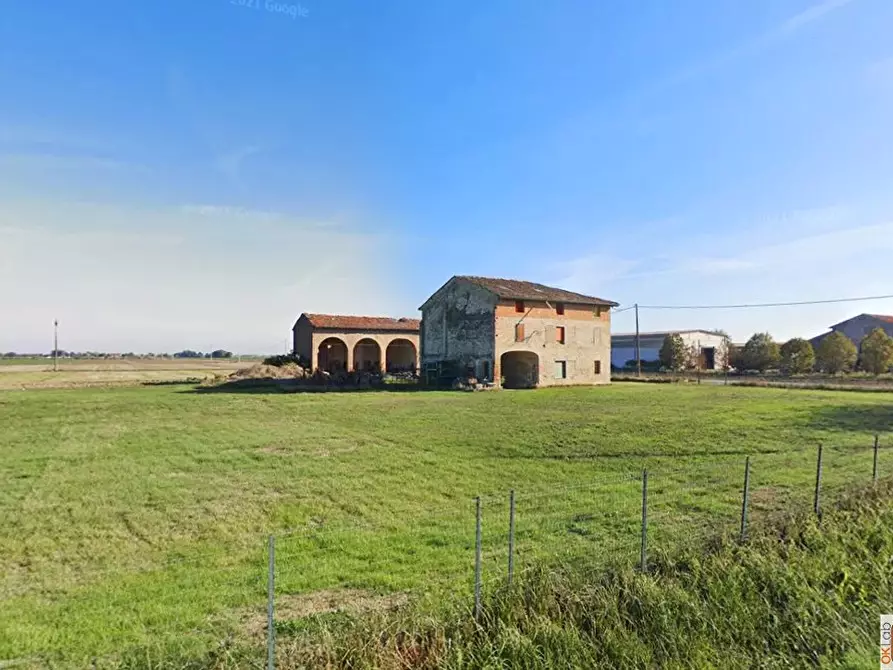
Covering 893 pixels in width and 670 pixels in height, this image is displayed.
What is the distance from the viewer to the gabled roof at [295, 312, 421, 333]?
47.6m

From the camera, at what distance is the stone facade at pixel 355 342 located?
156 ft

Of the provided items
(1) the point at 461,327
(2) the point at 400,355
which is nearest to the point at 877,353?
(1) the point at 461,327

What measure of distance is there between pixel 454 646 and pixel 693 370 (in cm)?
6146

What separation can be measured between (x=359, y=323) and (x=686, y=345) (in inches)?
1481

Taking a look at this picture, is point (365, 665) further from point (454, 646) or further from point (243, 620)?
point (243, 620)

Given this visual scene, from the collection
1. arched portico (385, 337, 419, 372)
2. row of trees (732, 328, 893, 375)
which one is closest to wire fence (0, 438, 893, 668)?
row of trees (732, 328, 893, 375)

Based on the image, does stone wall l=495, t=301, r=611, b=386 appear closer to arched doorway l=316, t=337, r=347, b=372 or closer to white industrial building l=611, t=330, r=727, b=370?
arched doorway l=316, t=337, r=347, b=372

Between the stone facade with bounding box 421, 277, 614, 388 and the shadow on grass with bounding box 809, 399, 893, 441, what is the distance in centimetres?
1837

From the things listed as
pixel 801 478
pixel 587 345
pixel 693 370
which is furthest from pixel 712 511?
pixel 693 370

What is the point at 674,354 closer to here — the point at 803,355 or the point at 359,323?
the point at 803,355

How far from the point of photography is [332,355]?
55.2 m

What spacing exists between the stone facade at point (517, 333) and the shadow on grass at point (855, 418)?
1837 centimetres

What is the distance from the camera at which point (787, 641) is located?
503 cm

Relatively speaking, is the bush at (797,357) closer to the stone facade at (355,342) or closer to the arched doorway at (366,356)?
the stone facade at (355,342)
